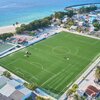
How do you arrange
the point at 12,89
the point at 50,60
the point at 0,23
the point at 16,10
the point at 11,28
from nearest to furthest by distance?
the point at 12,89
the point at 50,60
the point at 11,28
the point at 0,23
the point at 16,10

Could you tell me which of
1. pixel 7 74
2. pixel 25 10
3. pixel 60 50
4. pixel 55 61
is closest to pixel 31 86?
pixel 7 74

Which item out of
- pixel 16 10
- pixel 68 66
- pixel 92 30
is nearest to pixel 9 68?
pixel 68 66

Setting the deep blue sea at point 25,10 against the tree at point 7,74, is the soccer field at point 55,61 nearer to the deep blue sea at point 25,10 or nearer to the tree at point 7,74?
the tree at point 7,74

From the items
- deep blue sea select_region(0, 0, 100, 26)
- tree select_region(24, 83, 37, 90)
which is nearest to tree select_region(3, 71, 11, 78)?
tree select_region(24, 83, 37, 90)

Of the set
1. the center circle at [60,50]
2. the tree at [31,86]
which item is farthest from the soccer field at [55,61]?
the tree at [31,86]

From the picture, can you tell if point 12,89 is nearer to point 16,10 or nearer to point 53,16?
point 53,16
